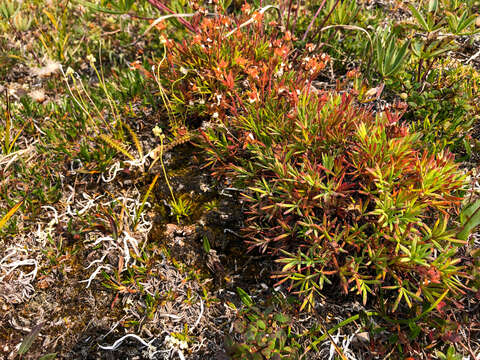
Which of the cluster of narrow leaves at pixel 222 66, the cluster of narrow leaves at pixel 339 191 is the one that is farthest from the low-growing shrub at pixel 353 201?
the cluster of narrow leaves at pixel 222 66

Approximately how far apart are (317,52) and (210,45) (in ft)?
3.88

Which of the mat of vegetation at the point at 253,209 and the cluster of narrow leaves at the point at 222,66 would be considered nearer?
the mat of vegetation at the point at 253,209

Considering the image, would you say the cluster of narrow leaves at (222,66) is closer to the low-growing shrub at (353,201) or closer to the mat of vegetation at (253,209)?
the mat of vegetation at (253,209)

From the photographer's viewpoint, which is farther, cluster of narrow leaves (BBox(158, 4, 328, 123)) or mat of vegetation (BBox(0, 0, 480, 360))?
cluster of narrow leaves (BBox(158, 4, 328, 123))

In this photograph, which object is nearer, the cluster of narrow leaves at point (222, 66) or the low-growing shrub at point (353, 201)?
the low-growing shrub at point (353, 201)

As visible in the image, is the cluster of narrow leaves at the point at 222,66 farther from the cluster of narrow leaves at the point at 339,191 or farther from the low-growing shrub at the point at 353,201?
the low-growing shrub at the point at 353,201

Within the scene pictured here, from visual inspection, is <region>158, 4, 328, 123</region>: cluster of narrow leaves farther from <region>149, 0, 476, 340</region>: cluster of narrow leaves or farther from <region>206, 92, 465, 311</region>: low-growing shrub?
<region>206, 92, 465, 311</region>: low-growing shrub

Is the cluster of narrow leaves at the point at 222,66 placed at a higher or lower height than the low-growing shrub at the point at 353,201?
higher

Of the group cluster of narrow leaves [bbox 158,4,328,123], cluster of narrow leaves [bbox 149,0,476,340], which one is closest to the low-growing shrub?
cluster of narrow leaves [bbox 149,0,476,340]

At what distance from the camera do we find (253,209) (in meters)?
2.26

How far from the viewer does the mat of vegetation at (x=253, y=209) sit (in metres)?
1.99

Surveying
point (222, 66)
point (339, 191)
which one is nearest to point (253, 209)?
point (339, 191)

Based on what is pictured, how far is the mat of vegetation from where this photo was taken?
6.54 feet

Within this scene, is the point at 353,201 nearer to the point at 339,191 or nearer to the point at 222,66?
the point at 339,191
